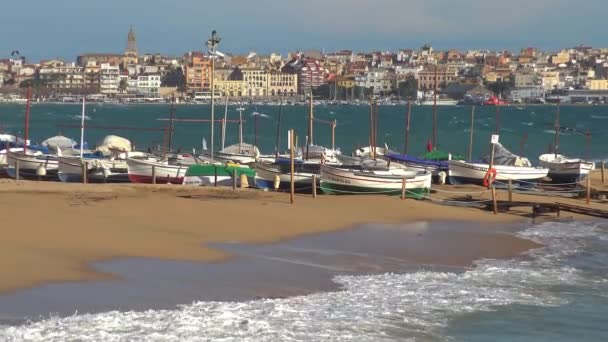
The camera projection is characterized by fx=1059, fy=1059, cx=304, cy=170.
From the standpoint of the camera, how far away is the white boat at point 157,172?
31156 millimetres

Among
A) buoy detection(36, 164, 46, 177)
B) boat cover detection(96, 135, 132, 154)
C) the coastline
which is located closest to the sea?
the coastline

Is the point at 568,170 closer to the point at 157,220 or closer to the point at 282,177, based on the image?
the point at 282,177

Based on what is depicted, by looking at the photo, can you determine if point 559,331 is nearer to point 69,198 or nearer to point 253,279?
point 253,279

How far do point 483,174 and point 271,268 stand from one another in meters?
18.8

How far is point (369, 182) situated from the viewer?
1104 inches

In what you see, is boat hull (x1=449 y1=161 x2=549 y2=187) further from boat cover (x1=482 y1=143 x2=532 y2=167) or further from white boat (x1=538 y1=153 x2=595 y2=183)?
white boat (x1=538 y1=153 x2=595 y2=183)

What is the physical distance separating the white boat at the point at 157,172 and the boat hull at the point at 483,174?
29.8 feet

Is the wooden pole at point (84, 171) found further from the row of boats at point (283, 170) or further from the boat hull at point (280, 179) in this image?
the boat hull at point (280, 179)

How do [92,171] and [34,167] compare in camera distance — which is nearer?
[92,171]

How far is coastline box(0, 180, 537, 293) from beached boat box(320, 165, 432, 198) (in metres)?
0.57

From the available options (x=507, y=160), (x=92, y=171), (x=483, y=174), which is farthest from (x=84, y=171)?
(x=507, y=160)

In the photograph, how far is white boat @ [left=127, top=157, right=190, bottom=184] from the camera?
1227 inches

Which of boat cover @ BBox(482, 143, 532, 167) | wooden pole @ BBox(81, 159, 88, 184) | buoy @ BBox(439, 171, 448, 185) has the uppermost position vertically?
boat cover @ BBox(482, 143, 532, 167)

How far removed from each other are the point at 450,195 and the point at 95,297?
18.2 m
